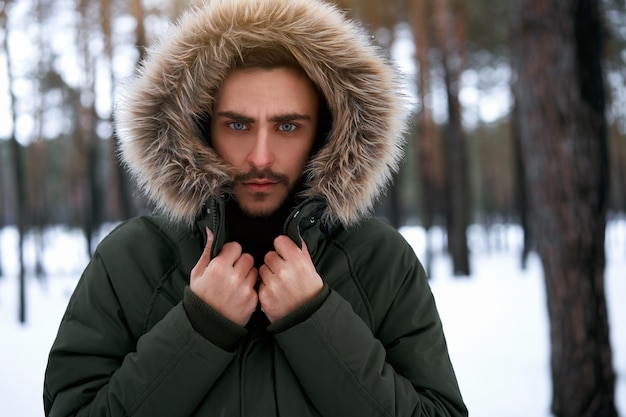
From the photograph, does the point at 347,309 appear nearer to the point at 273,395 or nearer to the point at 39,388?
the point at 273,395

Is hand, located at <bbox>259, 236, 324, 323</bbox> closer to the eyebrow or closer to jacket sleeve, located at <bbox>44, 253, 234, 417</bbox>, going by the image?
jacket sleeve, located at <bbox>44, 253, 234, 417</bbox>

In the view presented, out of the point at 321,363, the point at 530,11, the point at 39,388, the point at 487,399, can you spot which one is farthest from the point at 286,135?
the point at 39,388

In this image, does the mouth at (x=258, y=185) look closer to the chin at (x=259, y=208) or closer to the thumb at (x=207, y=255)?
the chin at (x=259, y=208)

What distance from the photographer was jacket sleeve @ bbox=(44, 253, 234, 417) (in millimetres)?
1153

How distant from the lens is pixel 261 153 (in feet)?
4.34

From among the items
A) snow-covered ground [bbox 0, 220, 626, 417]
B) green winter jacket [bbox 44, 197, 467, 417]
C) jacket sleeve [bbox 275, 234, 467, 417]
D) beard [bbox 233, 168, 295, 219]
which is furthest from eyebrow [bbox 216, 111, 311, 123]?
snow-covered ground [bbox 0, 220, 626, 417]

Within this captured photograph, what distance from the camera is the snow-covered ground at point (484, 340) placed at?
14.1 ft

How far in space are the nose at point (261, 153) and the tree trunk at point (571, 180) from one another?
267 cm

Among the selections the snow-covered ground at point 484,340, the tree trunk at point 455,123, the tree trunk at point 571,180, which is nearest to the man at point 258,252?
the tree trunk at point 571,180

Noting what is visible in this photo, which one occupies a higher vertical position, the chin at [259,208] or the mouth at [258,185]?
the mouth at [258,185]

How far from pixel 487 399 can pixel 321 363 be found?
362cm

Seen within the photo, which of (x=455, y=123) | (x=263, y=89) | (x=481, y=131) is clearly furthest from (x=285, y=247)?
(x=481, y=131)

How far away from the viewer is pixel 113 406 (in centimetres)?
116

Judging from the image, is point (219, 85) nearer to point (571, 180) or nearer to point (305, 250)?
point (305, 250)
